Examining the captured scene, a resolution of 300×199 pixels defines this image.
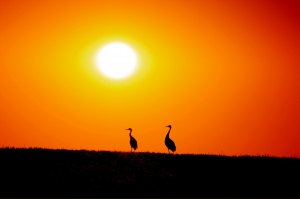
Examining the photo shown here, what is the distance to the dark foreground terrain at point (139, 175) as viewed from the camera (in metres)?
35.8

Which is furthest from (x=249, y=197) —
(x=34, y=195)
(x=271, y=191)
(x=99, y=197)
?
(x=34, y=195)

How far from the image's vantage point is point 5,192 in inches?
1369

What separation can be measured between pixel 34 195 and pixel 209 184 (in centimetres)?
1012

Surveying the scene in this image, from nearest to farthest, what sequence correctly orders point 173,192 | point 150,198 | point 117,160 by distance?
point 150,198
point 173,192
point 117,160

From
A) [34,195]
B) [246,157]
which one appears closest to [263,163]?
[246,157]

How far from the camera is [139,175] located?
38094mm

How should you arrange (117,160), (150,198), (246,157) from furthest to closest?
(246,157), (117,160), (150,198)

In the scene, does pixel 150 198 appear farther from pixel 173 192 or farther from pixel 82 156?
pixel 82 156

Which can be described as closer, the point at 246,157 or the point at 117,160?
the point at 117,160

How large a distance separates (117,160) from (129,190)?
14.4 ft

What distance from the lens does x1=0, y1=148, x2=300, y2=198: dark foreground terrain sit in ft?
117

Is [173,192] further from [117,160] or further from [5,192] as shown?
[5,192]

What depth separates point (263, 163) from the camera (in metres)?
42.2

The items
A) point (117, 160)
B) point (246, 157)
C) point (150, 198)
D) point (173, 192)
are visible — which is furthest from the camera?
point (246, 157)
